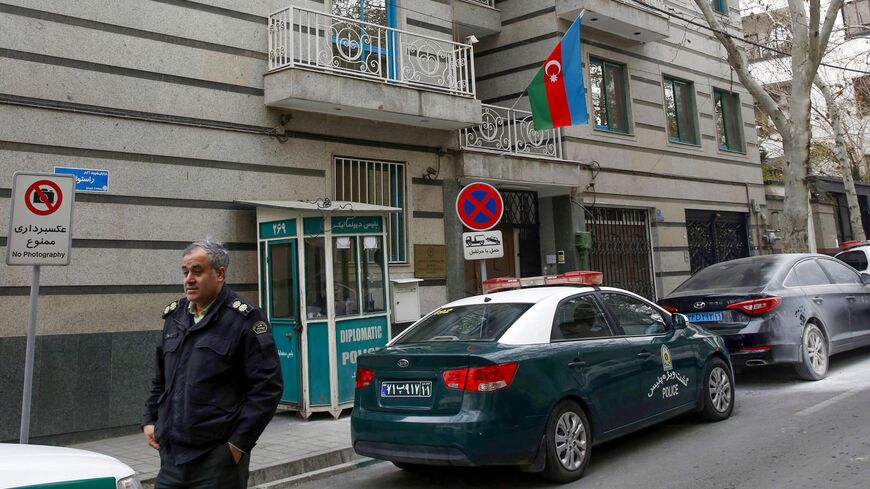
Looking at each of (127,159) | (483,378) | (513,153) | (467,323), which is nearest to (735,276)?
(513,153)

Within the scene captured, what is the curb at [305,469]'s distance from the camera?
257 inches

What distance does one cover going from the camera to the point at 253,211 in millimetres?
9664

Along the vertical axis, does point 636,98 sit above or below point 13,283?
above

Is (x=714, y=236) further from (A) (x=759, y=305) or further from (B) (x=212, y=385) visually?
(B) (x=212, y=385)

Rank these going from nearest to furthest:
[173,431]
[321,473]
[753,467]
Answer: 1. [173,431]
2. [753,467]
3. [321,473]

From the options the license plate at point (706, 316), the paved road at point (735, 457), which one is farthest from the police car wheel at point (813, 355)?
the license plate at point (706, 316)

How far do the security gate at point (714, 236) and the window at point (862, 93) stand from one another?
1247cm

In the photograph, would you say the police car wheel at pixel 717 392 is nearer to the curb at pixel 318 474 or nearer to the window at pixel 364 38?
the curb at pixel 318 474

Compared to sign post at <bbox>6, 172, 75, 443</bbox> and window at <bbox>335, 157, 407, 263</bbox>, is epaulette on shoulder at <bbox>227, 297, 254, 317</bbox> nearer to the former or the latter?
sign post at <bbox>6, 172, 75, 443</bbox>

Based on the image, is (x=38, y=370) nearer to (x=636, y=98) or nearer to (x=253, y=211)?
(x=253, y=211)

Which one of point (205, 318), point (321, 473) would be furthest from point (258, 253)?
point (205, 318)

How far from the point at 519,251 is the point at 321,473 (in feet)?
27.1

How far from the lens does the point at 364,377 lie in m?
6.02

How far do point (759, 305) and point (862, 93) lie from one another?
77.3 ft
